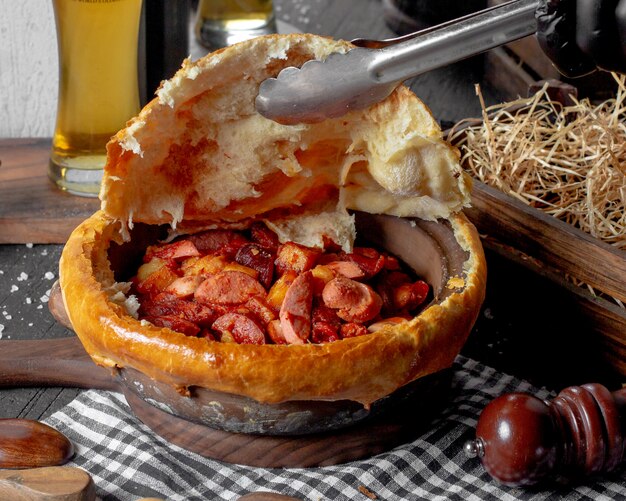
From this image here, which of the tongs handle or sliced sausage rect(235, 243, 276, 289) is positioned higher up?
the tongs handle

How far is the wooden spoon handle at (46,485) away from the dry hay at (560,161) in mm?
964

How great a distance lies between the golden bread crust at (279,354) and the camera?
1.34 meters

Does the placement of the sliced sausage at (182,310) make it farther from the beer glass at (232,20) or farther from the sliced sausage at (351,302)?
the beer glass at (232,20)

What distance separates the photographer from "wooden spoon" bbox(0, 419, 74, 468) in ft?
4.70

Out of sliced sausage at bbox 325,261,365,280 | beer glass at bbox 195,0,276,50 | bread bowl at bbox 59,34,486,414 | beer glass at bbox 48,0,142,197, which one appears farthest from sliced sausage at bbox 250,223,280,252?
beer glass at bbox 195,0,276,50

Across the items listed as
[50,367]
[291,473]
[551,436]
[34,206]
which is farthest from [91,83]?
[551,436]

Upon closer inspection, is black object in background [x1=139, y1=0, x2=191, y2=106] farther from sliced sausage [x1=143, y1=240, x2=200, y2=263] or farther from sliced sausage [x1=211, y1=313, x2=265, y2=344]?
sliced sausage [x1=211, y1=313, x2=265, y2=344]

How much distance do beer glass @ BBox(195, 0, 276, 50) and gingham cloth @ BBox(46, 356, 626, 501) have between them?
1.80 metres

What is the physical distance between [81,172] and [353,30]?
151 centimetres

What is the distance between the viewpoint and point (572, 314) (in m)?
1.73

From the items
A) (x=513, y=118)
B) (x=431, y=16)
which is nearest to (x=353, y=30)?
(x=431, y=16)

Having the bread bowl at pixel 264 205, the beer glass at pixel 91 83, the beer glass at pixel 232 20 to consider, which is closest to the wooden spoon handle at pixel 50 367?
the bread bowl at pixel 264 205

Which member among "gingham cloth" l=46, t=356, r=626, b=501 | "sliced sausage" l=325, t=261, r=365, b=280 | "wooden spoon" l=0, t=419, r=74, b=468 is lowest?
"gingham cloth" l=46, t=356, r=626, b=501

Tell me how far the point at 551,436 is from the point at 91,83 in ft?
4.36
